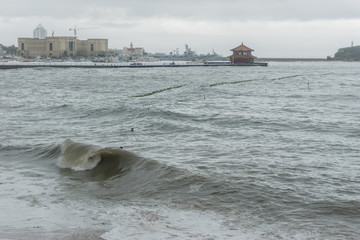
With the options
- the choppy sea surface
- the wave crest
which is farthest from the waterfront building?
the wave crest

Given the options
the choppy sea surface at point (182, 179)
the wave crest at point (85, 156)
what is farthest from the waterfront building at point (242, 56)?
the wave crest at point (85, 156)

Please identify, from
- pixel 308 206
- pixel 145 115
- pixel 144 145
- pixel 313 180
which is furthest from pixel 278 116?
pixel 308 206

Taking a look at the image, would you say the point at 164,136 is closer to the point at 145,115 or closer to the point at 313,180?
the point at 145,115

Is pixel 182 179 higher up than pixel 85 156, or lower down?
lower down

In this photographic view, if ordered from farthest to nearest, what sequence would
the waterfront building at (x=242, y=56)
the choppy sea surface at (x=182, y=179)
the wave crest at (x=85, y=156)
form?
the waterfront building at (x=242, y=56), the wave crest at (x=85, y=156), the choppy sea surface at (x=182, y=179)

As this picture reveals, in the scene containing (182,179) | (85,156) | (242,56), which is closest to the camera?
(182,179)

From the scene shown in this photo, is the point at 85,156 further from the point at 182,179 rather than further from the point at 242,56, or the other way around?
the point at 242,56

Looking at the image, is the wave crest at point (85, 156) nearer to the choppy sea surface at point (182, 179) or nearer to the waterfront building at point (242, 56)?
the choppy sea surface at point (182, 179)

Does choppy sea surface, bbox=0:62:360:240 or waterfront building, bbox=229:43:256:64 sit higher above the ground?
waterfront building, bbox=229:43:256:64

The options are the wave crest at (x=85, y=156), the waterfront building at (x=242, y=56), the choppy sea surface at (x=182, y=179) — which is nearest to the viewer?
the choppy sea surface at (x=182, y=179)

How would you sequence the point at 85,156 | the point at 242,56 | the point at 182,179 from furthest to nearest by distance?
the point at 242,56 < the point at 85,156 < the point at 182,179

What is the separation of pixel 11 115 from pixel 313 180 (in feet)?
72.1

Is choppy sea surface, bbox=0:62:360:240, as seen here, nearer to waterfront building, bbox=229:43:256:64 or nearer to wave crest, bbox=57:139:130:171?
wave crest, bbox=57:139:130:171

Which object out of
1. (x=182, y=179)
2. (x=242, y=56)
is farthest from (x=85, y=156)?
(x=242, y=56)
